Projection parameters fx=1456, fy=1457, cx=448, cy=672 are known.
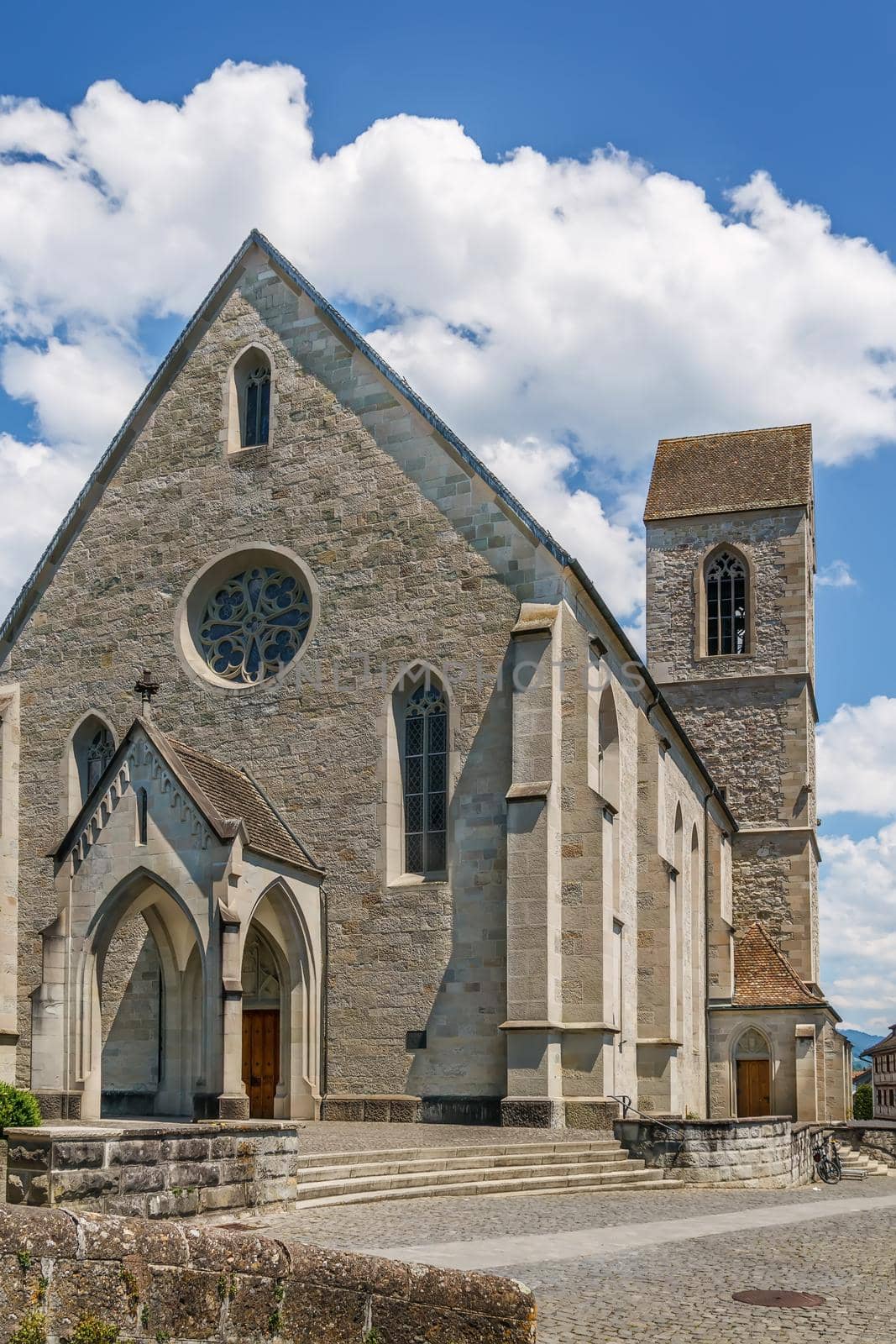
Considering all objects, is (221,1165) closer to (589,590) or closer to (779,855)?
(589,590)

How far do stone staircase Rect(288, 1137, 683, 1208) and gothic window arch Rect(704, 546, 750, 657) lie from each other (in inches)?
1108

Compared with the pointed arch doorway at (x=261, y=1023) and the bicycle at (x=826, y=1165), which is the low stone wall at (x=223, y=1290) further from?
the bicycle at (x=826, y=1165)

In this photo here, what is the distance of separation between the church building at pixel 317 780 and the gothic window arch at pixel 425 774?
6 centimetres

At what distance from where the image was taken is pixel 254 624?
26297mm

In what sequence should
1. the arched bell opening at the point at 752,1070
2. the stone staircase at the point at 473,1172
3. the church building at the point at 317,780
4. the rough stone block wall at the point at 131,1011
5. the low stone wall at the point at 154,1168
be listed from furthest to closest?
the arched bell opening at the point at 752,1070 < the rough stone block wall at the point at 131,1011 < the church building at the point at 317,780 < the stone staircase at the point at 473,1172 < the low stone wall at the point at 154,1168

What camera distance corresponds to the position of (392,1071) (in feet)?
74.9

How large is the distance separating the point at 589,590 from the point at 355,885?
621 cm

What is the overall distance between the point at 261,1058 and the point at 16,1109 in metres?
7.99

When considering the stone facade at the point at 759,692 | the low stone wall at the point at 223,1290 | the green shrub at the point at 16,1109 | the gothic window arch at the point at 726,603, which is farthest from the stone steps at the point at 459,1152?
the gothic window arch at the point at 726,603

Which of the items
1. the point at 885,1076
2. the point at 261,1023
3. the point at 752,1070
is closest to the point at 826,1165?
the point at 261,1023

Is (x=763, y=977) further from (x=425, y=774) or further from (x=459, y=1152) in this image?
(x=459, y=1152)

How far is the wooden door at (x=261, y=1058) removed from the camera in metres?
23.4

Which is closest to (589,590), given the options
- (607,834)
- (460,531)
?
(460,531)

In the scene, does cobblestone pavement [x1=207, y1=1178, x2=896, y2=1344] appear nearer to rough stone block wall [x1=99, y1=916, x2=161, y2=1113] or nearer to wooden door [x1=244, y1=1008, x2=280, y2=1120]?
wooden door [x1=244, y1=1008, x2=280, y2=1120]
